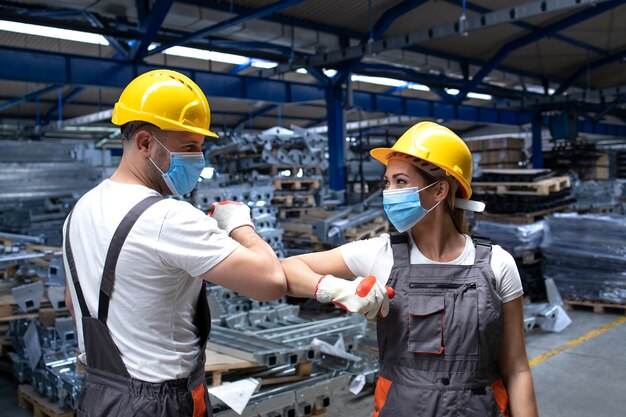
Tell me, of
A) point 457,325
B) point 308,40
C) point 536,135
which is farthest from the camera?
point 536,135

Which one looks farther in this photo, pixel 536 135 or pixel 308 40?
pixel 536 135

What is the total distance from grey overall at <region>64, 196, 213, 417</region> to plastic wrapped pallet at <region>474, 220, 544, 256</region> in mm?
6932

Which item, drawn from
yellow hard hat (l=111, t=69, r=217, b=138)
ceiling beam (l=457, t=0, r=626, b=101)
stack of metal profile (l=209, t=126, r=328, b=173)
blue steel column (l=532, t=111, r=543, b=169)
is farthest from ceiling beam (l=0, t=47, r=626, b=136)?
yellow hard hat (l=111, t=69, r=217, b=138)

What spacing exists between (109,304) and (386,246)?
90 cm

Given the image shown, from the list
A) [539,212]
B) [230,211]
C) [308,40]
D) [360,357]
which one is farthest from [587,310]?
[230,211]

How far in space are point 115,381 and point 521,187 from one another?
7.56 meters

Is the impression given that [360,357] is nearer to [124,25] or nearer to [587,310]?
[587,310]

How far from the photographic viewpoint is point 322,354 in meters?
4.47

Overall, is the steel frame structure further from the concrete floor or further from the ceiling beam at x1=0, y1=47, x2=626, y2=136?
the concrete floor

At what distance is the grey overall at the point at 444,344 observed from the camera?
160cm

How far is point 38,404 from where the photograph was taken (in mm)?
4375

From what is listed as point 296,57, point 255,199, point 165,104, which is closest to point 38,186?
point 255,199

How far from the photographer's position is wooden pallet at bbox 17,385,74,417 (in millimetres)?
4172

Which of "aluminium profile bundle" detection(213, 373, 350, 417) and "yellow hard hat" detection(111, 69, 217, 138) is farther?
"aluminium profile bundle" detection(213, 373, 350, 417)
